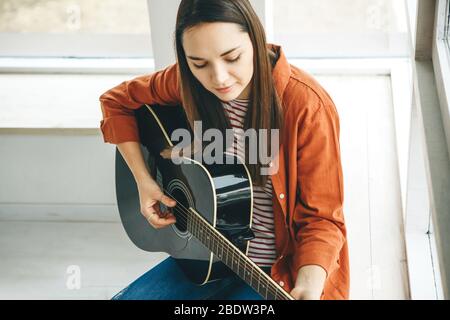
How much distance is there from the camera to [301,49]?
8.50 feet

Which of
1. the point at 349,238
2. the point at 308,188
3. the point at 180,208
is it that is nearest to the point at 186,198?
the point at 180,208

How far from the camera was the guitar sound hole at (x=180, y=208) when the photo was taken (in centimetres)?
226

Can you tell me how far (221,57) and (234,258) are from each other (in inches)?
19.4

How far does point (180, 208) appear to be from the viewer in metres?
2.27

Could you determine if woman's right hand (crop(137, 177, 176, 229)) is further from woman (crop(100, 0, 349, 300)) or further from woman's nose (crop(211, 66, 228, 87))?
woman's nose (crop(211, 66, 228, 87))

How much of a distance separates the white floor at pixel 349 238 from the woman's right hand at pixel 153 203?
103 mm

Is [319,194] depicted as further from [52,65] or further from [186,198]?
[52,65]

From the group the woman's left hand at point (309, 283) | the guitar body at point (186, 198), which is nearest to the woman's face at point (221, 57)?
the guitar body at point (186, 198)

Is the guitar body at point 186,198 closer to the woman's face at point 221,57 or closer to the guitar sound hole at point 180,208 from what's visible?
the guitar sound hole at point 180,208

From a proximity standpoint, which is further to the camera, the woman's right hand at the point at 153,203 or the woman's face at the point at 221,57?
the woman's right hand at the point at 153,203

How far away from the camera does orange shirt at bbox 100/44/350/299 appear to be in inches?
86.4

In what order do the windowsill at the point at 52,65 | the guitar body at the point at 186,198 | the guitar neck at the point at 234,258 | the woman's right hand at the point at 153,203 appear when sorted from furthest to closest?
the windowsill at the point at 52,65
the woman's right hand at the point at 153,203
the guitar body at the point at 186,198
the guitar neck at the point at 234,258
